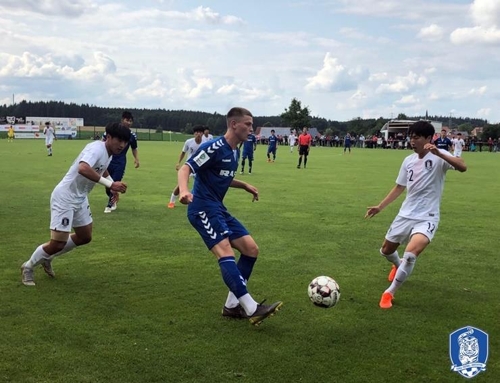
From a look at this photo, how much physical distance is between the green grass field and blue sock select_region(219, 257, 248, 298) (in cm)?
40

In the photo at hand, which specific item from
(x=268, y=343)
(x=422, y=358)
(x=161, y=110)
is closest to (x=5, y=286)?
(x=268, y=343)

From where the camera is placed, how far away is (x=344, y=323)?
553 cm

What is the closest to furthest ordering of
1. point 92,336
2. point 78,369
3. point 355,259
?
point 78,369, point 92,336, point 355,259

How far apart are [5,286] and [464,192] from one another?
1515 centimetres

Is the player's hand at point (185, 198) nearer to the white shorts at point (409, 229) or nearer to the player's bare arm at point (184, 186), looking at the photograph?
the player's bare arm at point (184, 186)

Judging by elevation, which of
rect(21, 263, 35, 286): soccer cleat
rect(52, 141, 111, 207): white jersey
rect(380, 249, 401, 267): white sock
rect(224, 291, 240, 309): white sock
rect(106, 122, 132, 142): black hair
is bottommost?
rect(21, 263, 35, 286): soccer cleat

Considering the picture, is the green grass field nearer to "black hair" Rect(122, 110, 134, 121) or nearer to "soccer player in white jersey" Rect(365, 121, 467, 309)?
"soccer player in white jersey" Rect(365, 121, 467, 309)

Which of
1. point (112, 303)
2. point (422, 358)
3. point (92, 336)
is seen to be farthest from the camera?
point (112, 303)

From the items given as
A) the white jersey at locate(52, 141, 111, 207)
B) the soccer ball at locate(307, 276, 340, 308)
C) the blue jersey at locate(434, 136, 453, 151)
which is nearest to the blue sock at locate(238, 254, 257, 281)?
the soccer ball at locate(307, 276, 340, 308)

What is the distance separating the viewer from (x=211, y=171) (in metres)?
5.58

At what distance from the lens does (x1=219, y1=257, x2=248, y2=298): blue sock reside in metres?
5.31

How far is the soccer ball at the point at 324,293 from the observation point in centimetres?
555

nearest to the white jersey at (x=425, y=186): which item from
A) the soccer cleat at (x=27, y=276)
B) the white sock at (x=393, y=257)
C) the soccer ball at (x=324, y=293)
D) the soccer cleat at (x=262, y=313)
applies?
the white sock at (x=393, y=257)

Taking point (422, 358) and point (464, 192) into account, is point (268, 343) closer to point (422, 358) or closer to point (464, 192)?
Answer: point (422, 358)
